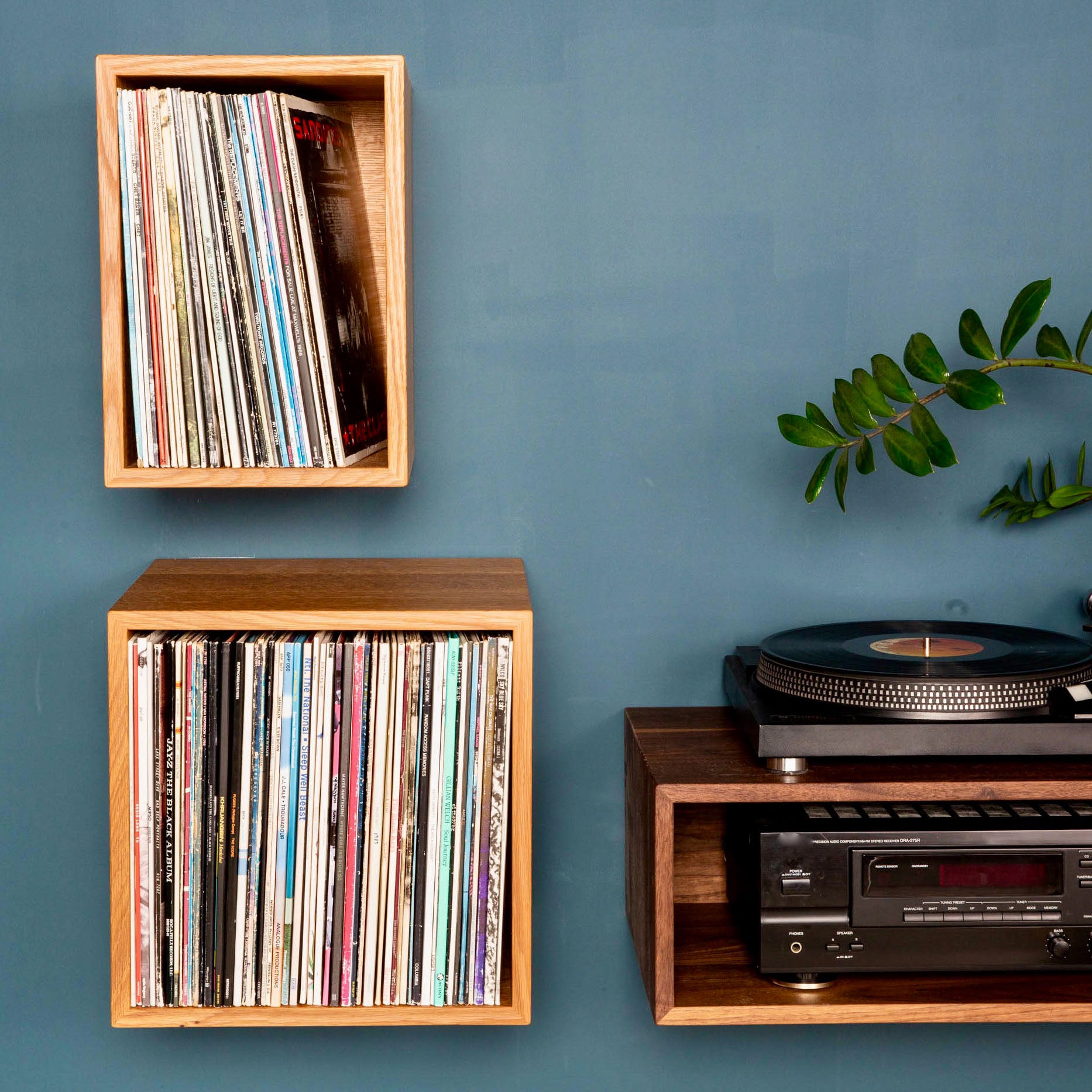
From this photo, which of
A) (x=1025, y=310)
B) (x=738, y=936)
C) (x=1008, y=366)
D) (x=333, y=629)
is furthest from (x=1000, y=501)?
(x=333, y=629)

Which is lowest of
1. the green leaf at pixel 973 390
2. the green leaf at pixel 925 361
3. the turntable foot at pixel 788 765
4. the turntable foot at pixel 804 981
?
the turntable foot at pixel 804 981

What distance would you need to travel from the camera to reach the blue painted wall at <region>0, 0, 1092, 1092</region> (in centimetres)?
141

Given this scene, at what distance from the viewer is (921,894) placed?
123cm

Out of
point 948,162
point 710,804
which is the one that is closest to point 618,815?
point 710,804

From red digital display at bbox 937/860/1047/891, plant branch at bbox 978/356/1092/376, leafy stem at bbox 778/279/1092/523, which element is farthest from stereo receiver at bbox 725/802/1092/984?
plant branch at bbox 978/356/1092/376

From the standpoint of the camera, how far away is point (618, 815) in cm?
150

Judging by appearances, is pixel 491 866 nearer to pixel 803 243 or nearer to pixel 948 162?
pixel 803 243

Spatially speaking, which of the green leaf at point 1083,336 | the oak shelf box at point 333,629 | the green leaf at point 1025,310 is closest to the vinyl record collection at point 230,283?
the oak shelf box at point 333,629

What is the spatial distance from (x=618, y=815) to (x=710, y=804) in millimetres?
113

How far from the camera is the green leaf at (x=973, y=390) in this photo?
117cm

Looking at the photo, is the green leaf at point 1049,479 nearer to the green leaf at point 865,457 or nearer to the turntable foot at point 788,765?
the green leaf at point 865,457

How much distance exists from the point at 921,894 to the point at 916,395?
0.50 metres

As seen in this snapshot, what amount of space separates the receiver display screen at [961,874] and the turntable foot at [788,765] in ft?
0.36

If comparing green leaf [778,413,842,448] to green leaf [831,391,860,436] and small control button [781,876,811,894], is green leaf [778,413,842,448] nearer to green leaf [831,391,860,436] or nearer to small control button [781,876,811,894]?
green leaf [831,391,860,436]
